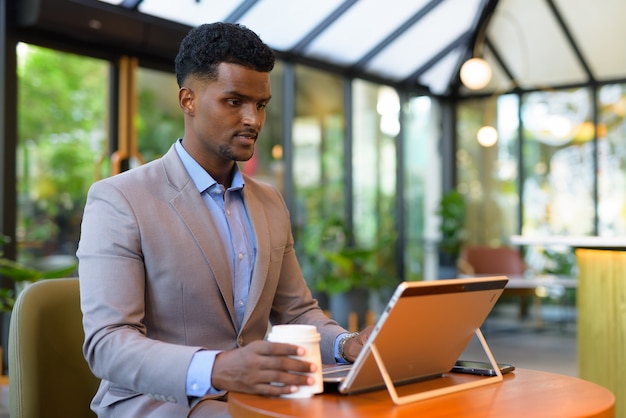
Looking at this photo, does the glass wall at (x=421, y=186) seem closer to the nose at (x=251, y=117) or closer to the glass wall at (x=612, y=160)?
the glass wall at (x=612, y=160)

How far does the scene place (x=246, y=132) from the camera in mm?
1991

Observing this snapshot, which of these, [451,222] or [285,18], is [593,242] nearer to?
[285,18]

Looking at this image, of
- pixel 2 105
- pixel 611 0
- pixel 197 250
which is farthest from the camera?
pixel 611 0

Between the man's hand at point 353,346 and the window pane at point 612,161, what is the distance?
9.00m

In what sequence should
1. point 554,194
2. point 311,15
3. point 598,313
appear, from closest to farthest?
point 598,313, point 311,15, point 554,194

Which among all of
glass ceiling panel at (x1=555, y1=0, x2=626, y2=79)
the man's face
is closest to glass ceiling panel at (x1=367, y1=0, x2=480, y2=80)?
glass ceiling panel at (x1=555, y1=0, x2=626, y2=79)

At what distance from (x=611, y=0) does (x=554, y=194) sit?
2.60 m

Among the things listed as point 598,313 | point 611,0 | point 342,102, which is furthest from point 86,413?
point 611,0

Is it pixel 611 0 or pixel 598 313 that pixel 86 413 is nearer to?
pixel 598 313

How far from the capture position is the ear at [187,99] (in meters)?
2.07

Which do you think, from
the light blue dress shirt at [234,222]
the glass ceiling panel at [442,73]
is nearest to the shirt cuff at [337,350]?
the light blue dress shirt at [234,222]

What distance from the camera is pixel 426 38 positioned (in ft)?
31.5

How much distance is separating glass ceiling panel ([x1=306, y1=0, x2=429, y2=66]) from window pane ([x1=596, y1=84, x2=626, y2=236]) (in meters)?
3.12

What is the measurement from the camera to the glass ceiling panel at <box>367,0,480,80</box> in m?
9.23
